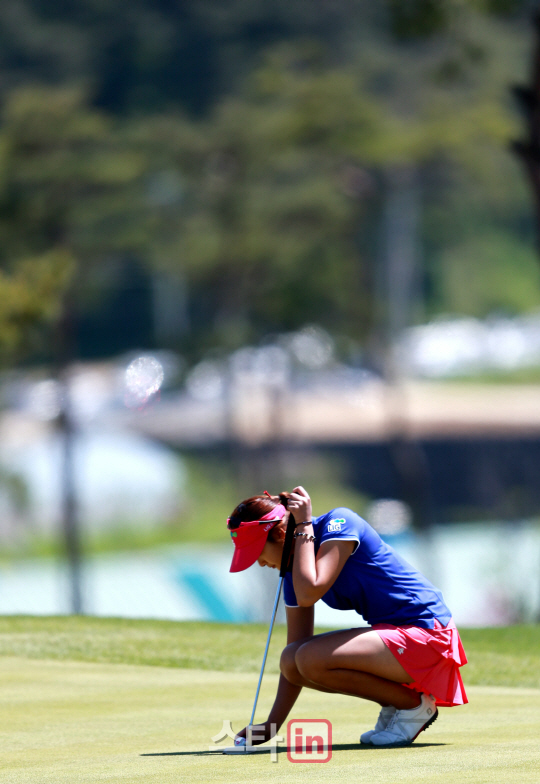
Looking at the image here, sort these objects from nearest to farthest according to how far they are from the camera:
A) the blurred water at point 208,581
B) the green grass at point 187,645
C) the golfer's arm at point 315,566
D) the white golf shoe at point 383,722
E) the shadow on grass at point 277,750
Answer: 1. the golfer's arm at point 315,566
2. the shadow on grass at point 277,750
3. the white golf shoe at point 383,722
4. the green grass at point 187,645
5. the blurred water at point 208,581

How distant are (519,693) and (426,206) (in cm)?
4532

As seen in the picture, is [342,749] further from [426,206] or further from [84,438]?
[426,206]

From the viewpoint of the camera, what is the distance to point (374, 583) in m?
4.00

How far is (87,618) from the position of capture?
819 centimetres

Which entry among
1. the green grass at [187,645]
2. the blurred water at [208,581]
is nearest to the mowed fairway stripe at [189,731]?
the green grass at [187,645]

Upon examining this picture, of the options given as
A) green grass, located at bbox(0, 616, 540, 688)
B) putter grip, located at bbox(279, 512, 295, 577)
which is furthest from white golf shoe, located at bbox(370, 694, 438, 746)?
green grass, located at bbox(0, 616, 540, 688)

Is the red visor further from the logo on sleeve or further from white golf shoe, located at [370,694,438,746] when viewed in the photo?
white golf shoe, located at [370,694,438,746]

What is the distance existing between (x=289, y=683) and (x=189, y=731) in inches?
24.5

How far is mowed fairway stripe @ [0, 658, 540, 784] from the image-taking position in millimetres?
3535

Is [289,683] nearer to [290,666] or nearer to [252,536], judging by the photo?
[290,666]

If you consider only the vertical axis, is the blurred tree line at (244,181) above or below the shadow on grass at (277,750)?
above

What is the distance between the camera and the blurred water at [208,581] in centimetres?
2539

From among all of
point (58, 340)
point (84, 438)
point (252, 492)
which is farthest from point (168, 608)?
point (84, 438)

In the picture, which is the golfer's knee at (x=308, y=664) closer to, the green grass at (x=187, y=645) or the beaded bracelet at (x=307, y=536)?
the beaded bracelet at (x=307, y=536)
